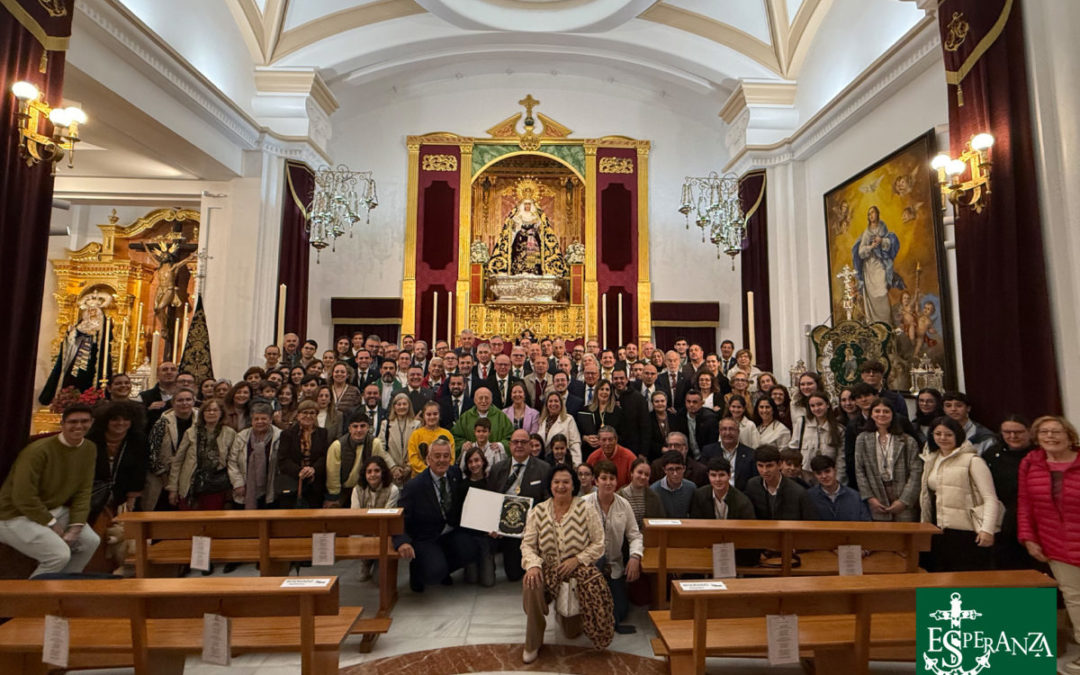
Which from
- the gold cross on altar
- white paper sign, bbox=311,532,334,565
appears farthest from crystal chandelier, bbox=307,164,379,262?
white paper sign, bbox=311,532,334,565

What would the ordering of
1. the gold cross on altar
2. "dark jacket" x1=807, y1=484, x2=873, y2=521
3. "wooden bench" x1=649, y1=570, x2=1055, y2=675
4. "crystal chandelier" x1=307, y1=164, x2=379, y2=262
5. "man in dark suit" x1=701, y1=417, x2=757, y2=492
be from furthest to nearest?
the gold cross on altar
"crystal chandelier" x1=307, y1=164, x2=379, y2=262
"man in dark suit" x1=701, y1=417, x2=757, y2=492
"dark jacket" x1=807, y1=484, x2=873, y2=521
"wooden bench" x1=649, y1=570, x2=1055, y2=675

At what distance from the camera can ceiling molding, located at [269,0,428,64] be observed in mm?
9867

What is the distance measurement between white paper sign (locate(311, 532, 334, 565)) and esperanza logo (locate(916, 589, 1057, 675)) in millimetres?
3052

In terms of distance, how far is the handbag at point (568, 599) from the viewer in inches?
146

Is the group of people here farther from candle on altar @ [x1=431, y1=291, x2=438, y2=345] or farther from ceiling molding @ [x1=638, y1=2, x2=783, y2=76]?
ceiling molding @ [x1=638, y1=2, x2=783, y2=76]

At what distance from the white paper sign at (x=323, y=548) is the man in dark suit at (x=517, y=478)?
1400 mm

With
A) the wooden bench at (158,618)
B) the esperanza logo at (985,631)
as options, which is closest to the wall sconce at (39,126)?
the wooden bench at (158,618)

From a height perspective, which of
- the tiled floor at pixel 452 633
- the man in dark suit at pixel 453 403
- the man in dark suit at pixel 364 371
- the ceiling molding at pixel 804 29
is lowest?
the tiled floor at pixel 452 633

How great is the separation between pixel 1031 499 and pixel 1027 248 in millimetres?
1957

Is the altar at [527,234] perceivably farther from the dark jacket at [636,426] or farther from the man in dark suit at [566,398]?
the dark jacket at [636,426]

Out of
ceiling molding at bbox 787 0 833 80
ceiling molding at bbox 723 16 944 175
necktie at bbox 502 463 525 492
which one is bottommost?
necktie at bbox 502 463 525 492

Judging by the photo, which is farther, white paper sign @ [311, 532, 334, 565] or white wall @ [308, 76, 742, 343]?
white wall @ [308, 76, 742, 343]

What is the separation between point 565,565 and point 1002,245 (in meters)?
4.03

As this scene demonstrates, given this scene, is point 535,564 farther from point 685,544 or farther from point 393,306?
point 393,306
